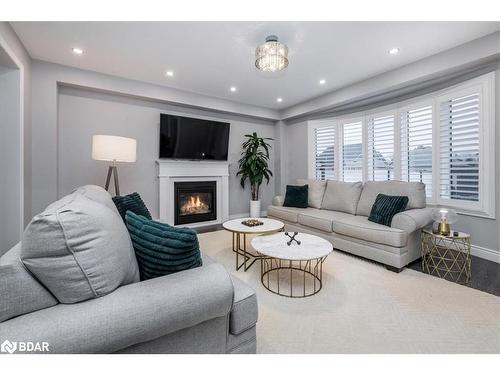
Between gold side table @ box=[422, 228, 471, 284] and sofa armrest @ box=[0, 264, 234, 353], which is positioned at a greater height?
sofa armrest @ box=[0, 264, 234, 353]

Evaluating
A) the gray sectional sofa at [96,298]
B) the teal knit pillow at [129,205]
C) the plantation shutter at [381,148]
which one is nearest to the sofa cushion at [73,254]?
the gray sectional sofa at [96,298]

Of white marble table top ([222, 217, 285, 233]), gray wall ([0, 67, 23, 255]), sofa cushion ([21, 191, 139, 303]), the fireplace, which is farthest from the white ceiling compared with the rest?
sofa cushion ([21, 191, 139, 303])

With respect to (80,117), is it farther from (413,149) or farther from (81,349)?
(413,149)

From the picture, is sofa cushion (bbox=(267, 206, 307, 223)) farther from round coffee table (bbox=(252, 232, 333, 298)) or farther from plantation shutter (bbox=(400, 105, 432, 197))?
plantation shutter (bbox=(400, 105, 432, 197))

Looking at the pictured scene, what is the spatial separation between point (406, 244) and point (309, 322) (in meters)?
1.58

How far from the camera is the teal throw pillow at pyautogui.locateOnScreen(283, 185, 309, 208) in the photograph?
4080 mm

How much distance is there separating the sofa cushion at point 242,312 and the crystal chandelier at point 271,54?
2200 mm

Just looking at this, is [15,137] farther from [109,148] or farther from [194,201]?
[194,201]

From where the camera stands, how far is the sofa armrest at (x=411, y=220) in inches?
98.5

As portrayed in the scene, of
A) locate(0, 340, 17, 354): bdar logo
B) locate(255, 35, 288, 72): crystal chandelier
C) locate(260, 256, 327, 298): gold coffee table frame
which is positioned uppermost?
locate(255, 35, 288, 72): crystal chandelier

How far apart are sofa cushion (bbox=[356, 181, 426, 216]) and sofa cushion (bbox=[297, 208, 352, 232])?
280 millimetres

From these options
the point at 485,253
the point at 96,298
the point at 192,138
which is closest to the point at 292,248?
the point at 96,298

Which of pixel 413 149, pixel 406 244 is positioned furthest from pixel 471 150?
pixel 406 244

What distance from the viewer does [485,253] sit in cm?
281
